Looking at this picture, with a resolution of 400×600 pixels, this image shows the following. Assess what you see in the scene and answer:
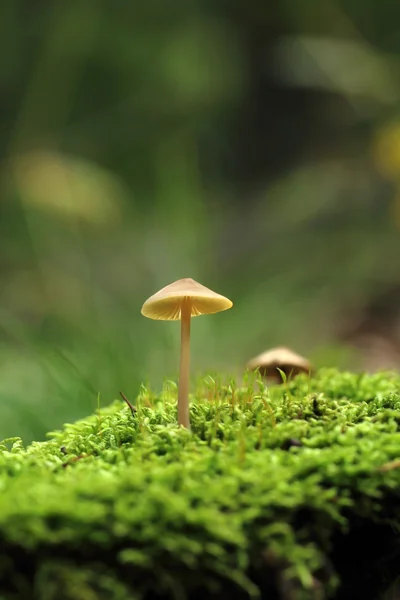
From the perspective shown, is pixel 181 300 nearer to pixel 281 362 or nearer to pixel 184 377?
pixel 184 377

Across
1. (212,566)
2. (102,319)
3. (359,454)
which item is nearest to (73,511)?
(212,566)

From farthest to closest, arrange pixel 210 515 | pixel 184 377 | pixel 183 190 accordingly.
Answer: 1. pixel 183 190
2. pixel 184 377
3. pixel 210 515

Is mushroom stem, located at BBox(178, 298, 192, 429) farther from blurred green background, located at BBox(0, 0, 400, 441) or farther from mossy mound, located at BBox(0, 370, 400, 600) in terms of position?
blurred green background, located at BBox(0, 0, 400, 441)

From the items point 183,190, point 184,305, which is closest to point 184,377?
point 184,305

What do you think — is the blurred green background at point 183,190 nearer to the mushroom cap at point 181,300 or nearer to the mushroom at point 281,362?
the mushroom at point 281,362

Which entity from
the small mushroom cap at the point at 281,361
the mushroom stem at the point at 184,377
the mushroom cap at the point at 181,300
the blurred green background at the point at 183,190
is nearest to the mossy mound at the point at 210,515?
the mushroom stem at the point at 184,377

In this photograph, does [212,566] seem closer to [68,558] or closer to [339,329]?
[68,558]
